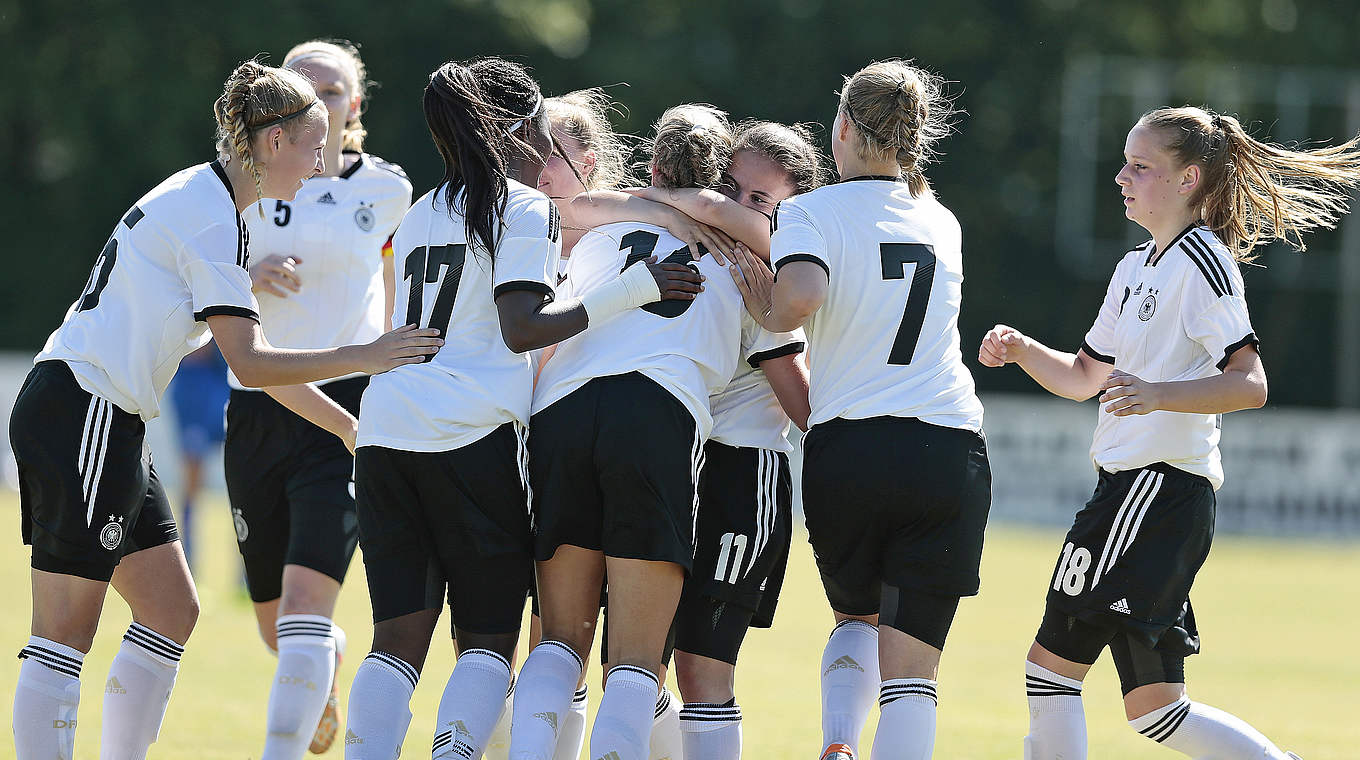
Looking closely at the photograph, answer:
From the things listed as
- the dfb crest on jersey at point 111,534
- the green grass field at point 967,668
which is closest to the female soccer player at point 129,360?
the dfb crest on jersey at point 111,534

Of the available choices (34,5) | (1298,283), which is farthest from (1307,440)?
(34,5)

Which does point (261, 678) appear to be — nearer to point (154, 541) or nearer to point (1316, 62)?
point (154, 541)

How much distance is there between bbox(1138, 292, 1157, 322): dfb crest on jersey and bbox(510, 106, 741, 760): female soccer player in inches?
46.1

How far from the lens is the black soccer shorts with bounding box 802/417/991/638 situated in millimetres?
3842

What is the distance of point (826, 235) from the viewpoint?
153 inches

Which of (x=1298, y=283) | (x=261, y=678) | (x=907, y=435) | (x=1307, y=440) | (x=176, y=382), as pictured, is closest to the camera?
(x=907, y=435)

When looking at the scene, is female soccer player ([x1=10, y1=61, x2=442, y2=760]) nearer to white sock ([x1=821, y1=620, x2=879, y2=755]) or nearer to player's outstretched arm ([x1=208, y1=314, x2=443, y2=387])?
player's outstretched arm ([x1=208, y1=314, x2=443, y2=387])

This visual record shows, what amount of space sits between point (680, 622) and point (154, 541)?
1521mm

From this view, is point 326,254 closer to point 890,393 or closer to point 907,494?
point 890,393

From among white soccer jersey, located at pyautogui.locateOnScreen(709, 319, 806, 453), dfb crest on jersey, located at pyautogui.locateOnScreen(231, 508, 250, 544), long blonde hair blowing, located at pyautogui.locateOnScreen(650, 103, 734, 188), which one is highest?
long blonde hair blowing, located at pyautogui.locateOnScreen(650, 103, 734, 188)

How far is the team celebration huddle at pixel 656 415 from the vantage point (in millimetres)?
3766

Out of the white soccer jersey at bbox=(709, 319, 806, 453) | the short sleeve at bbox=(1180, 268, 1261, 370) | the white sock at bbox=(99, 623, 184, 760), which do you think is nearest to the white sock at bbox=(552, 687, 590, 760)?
the white soccer jersey at bbox=(709, 319, 806, 453)

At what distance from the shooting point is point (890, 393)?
3.88m

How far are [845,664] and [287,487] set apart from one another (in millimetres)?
1986
